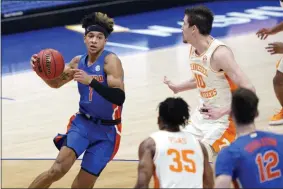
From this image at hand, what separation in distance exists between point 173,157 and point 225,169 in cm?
60

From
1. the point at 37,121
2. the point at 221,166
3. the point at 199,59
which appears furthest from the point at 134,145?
the point at 221,166

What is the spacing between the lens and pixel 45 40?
18531 millimetres

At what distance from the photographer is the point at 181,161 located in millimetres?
6887

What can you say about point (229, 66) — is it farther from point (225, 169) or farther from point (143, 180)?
point (225, 169)

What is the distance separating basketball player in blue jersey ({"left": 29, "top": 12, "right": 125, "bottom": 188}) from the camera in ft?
28.7

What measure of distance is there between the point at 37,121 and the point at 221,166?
702 centimetres

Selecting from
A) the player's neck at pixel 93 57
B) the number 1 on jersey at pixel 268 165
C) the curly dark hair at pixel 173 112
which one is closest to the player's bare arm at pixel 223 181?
the number 1 on jersey at pixel 268 165

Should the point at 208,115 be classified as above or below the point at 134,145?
above

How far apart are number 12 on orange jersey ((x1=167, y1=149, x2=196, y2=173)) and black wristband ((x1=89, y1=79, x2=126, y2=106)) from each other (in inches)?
71.8

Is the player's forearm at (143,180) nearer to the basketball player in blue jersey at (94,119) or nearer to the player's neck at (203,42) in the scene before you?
the basketball player in blue jersey at (94,119)

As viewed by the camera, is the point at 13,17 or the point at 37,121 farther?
the point at 13,17

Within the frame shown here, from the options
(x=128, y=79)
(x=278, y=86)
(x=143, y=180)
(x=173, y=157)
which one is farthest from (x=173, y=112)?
(x=128, y=79)

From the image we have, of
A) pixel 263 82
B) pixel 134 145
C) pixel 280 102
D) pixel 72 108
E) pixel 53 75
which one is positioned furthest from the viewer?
pixel 263 82

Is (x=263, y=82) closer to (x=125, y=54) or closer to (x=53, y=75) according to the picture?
(x=125, y=54)
